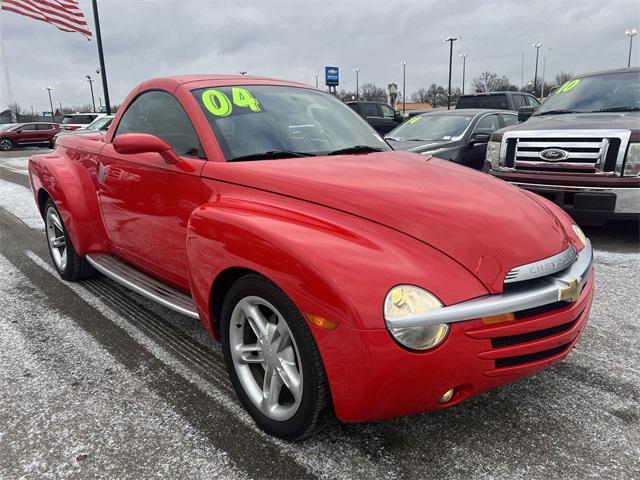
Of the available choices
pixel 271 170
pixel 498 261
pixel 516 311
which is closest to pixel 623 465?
pixel 516 311

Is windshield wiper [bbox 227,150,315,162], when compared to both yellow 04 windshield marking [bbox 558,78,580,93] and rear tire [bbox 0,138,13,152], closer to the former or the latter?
yellow 04 windshield marking [bbox 558,78,580,93]

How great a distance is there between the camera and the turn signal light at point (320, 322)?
1867 mm

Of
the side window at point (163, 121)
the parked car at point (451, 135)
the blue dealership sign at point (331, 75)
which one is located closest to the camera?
the side window at point (163, 121)

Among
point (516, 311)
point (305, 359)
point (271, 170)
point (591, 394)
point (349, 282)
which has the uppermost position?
point (271, 170)

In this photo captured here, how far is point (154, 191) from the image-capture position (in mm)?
3070

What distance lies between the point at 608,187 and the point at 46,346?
17.4 ft

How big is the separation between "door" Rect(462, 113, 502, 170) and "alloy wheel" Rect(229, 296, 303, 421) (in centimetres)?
667

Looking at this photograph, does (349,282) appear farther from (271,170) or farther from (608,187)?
(608,187)

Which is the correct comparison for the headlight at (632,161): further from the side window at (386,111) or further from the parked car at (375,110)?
the side window at (386,111)

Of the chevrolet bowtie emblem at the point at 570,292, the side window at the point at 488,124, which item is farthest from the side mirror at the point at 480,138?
the chevrolet bowtie emblem at the point at 570,292

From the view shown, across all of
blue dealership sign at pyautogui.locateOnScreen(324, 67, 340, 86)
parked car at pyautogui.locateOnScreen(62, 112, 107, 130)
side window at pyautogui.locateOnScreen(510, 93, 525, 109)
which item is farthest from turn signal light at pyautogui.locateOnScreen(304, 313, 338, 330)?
blue dealership sign at pyautogui.locateOnScreen(324, 67, 340, 86)

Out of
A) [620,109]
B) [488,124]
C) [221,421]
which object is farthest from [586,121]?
[221,421]

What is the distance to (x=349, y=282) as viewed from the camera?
6.09 feet

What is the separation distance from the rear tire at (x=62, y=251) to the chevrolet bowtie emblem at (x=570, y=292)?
379 cm
